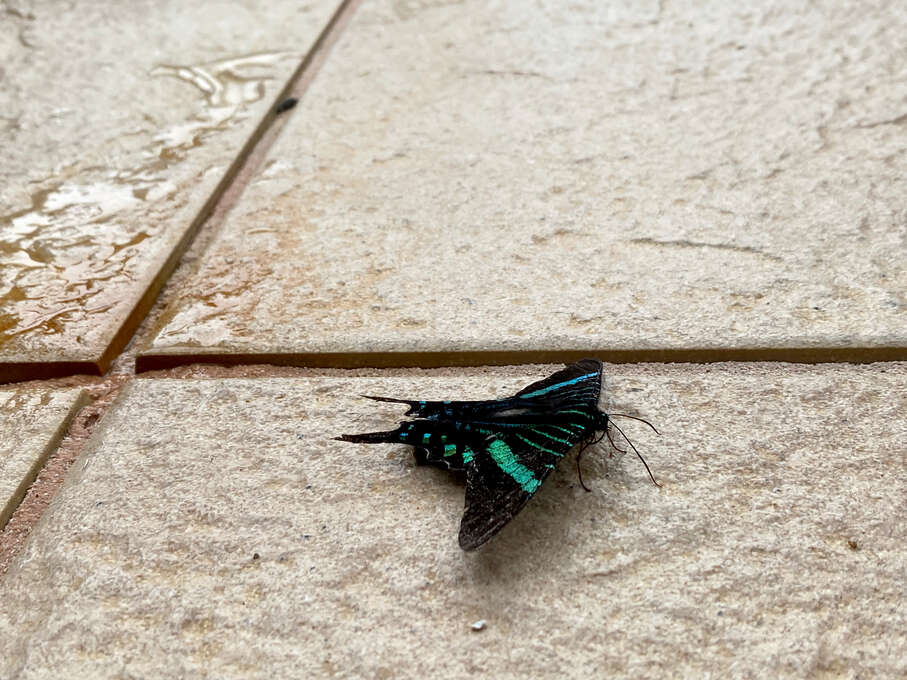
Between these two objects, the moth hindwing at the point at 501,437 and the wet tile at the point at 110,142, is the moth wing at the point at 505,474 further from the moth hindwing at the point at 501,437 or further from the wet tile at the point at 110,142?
the wet tile at the point at 110,142

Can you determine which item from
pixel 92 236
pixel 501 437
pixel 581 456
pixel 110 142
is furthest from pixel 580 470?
pixel 110 142

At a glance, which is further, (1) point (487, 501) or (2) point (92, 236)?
(2) point (92, 236)

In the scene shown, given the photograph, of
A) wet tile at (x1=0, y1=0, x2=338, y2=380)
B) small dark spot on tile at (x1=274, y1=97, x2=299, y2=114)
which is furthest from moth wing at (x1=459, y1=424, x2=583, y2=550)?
small dark spot on tile at (x1=274, y1=97, x2=299, y2=114)

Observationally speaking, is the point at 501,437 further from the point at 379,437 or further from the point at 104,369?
the point at 104,369

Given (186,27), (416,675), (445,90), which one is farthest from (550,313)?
(186,27)

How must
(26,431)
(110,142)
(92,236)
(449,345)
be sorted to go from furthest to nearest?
(110,142)
(92,236)
(449,345)
(26,431)

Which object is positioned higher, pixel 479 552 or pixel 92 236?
pixel 92 236

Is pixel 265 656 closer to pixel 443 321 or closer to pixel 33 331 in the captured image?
pixel 443 321

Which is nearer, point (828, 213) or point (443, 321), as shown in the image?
point (443, 321)
